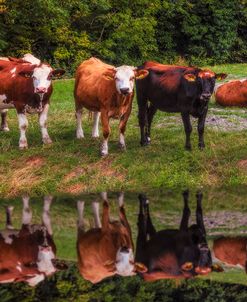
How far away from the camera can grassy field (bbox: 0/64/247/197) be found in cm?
1466

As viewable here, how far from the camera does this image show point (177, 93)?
15648mm

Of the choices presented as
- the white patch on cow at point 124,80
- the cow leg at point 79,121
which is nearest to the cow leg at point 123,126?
the white patch on cow at point 124,80

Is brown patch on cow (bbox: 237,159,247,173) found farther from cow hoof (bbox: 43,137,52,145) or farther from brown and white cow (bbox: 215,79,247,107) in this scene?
brown and white cow (bbox: 215,79,247,107)

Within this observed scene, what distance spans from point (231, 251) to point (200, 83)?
5782 mm

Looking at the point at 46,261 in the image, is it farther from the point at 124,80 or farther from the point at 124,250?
the point at 124,80

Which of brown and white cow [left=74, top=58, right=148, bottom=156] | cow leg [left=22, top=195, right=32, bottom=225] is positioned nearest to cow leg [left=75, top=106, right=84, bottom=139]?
brown and white cow [left=74, top=58, right=148, bottom=156]

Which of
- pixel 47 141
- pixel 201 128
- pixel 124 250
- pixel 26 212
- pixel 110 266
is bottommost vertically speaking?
pixel 47 141

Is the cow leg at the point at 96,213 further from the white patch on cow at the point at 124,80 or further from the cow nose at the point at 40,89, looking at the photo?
the cow nose at the point at 40,89

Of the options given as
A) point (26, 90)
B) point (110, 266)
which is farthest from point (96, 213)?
point (26, 90)

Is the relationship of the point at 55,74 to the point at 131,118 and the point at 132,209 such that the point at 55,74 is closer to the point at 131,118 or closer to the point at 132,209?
the point at 131,118

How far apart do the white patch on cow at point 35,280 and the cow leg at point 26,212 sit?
3.34 meters

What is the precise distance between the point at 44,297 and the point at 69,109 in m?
13.0

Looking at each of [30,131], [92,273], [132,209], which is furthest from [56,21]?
[92,273]

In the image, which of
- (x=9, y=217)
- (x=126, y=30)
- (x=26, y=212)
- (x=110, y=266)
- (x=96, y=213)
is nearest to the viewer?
(x=110, y=266)
